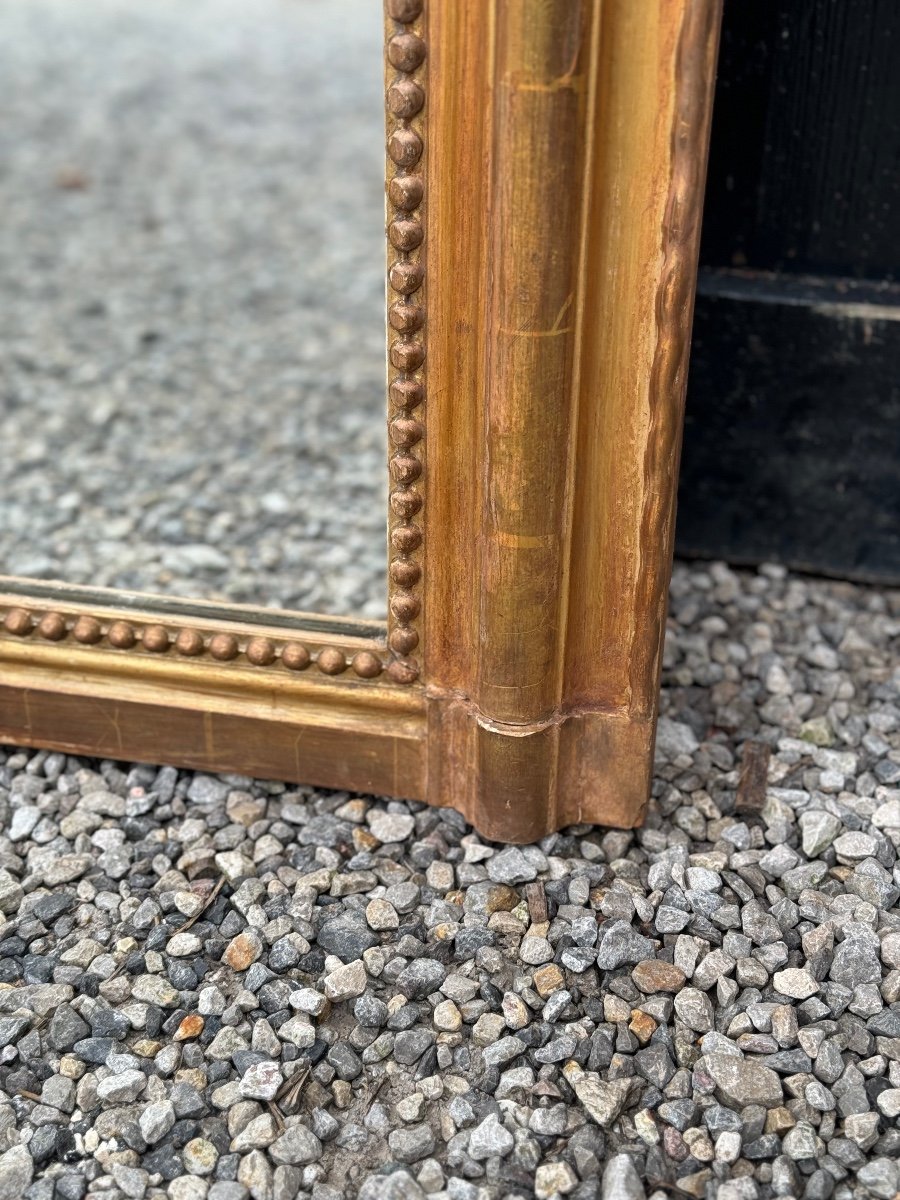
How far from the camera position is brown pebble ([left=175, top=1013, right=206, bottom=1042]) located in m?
1.66

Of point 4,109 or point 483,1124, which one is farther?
point 4,109

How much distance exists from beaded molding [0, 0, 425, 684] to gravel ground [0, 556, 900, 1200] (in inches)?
8.5

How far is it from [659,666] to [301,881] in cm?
55

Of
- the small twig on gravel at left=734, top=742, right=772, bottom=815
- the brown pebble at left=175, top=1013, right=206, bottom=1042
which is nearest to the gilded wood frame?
the small twig on gravel at left=734, top=742, right=772, bottom=815

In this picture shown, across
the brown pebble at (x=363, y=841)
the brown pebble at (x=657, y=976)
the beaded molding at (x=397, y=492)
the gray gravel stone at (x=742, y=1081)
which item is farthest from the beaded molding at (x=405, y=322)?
the gray gravel stone at (x=742, y=1081)

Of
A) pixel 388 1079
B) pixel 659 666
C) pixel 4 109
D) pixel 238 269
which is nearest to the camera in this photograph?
pixel 388 1079

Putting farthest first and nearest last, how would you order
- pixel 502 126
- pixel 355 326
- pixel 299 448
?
pixel 355 326
pixel 299 448
pixel 502 126

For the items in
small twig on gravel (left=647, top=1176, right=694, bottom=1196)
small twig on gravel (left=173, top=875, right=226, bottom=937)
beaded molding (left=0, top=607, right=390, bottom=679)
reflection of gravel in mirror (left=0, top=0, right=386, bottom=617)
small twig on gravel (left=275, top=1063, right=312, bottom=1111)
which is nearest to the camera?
small twig on gravel (left=647, top=1176, right=694, bottom=1196)

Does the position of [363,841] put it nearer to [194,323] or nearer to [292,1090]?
[292,1090]

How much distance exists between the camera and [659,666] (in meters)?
1.83

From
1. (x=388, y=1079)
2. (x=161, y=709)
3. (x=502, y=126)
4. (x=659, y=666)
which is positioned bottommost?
(x=388, y=1079)

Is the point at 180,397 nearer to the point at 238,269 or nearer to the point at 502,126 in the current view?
the point at 238,269

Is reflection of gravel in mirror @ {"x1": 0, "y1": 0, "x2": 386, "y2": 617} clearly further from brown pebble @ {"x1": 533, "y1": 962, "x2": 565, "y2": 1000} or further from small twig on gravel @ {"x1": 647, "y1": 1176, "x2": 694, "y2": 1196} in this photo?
small twig on gravel @ {"x1": 647, "y1": 1176, "x2": 694, "y2": 1196}

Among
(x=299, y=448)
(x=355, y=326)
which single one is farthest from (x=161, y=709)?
(x=355, y=326)
